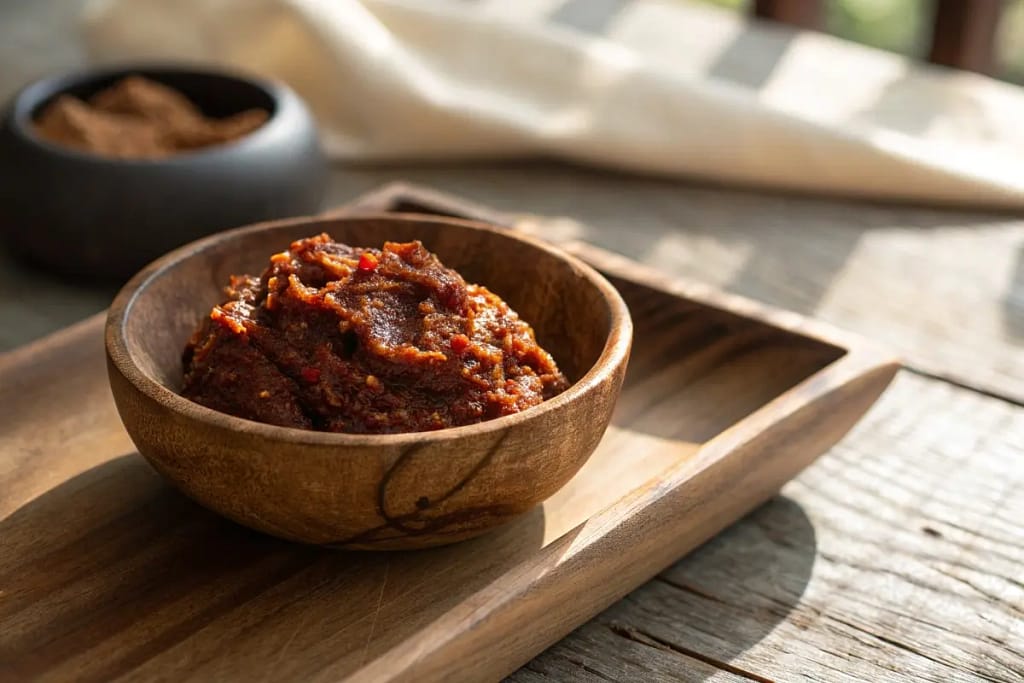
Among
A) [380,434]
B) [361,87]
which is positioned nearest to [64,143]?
[361,87]

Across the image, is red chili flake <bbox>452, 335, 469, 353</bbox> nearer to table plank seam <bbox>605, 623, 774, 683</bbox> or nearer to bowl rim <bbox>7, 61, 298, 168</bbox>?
table plank seam <bbox>605, 623, 774, 683</bbox>

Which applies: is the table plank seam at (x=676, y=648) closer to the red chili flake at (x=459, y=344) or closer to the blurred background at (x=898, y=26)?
the red chili flake at (x=459, y=344)

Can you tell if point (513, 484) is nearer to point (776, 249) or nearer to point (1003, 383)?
point (1003, 383)

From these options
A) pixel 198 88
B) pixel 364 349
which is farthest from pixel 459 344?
pixel 198 88

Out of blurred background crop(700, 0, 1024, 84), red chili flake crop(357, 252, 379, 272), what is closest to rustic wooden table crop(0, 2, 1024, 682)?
red chili flake crop(357, 252, 379, 272)

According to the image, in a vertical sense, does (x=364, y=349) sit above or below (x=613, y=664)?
above

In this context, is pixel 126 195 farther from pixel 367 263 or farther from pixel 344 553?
pixel 344 553
